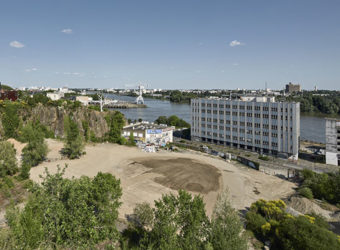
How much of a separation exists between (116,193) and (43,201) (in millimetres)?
3996

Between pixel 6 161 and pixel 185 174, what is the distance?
2134cm

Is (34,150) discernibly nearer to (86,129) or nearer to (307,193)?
(86,129)

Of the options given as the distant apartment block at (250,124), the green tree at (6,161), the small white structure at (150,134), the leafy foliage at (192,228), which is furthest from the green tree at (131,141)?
the leafy foliage at (192,228)

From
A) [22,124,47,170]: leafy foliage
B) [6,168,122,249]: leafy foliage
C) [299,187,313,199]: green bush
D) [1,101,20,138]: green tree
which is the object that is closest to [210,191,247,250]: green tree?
[6,168,122,249]: leafy foliage

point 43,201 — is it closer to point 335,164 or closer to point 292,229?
point 292,229

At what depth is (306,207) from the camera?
20875mm

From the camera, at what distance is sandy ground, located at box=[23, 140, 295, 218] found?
2400 cm

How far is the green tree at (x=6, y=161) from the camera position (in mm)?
26164

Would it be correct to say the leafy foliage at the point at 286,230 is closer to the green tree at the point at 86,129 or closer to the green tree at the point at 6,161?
the green tree at the point at 6,161

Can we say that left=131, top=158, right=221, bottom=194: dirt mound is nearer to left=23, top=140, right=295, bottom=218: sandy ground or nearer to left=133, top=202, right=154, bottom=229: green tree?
left=23, top=140, right=295, bottom=218: sandy ground

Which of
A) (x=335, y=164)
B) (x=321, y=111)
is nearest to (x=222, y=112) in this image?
(x=335, y=164)

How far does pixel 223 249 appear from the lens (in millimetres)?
10305

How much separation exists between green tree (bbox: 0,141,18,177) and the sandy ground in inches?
94.3

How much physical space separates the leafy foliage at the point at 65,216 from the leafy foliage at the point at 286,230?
10570 mm
